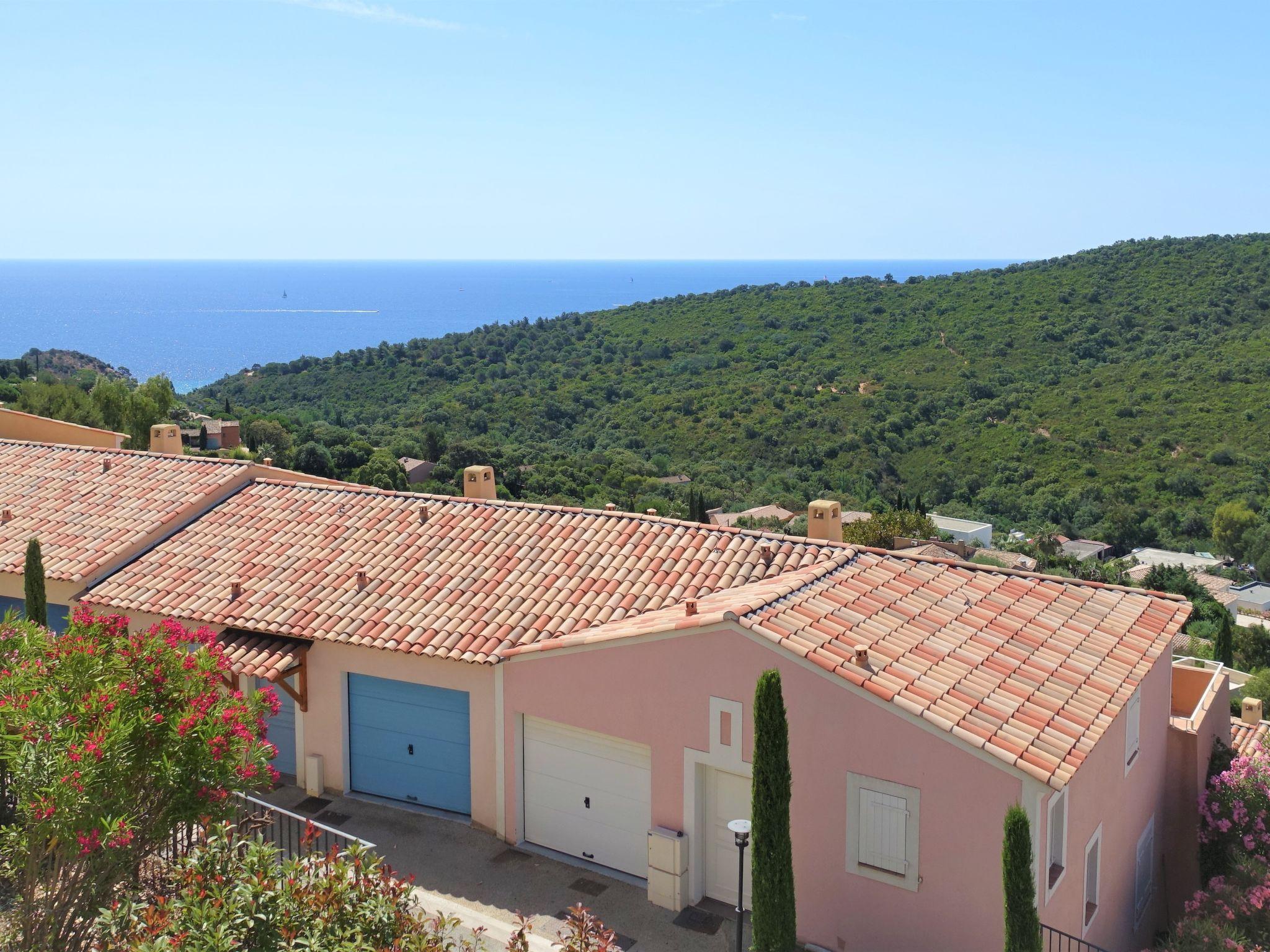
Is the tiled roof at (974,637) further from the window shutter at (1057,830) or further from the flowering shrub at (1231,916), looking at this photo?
the flowering shrub at (1231,916)

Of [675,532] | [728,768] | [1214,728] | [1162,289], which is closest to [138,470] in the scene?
[675,532]

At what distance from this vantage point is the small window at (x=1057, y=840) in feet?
32.7

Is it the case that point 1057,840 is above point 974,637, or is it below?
below

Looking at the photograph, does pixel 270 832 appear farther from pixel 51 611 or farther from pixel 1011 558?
pixel 1011 558

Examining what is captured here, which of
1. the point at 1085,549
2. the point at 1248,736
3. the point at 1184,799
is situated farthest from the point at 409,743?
the point at 1085,549

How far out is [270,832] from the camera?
486 inches

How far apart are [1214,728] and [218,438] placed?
4492cm

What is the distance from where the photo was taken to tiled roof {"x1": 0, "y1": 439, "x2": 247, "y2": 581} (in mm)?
16594

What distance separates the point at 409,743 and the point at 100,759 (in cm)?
660

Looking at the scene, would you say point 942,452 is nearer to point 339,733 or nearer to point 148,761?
point 339,733

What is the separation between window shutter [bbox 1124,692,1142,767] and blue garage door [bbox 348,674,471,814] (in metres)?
7.70

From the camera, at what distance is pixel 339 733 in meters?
14.1

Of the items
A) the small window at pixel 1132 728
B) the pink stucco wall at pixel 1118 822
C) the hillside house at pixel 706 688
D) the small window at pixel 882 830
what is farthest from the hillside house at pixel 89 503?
the small window at pixel 1132 728

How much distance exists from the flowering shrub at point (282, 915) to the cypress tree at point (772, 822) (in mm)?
2664
